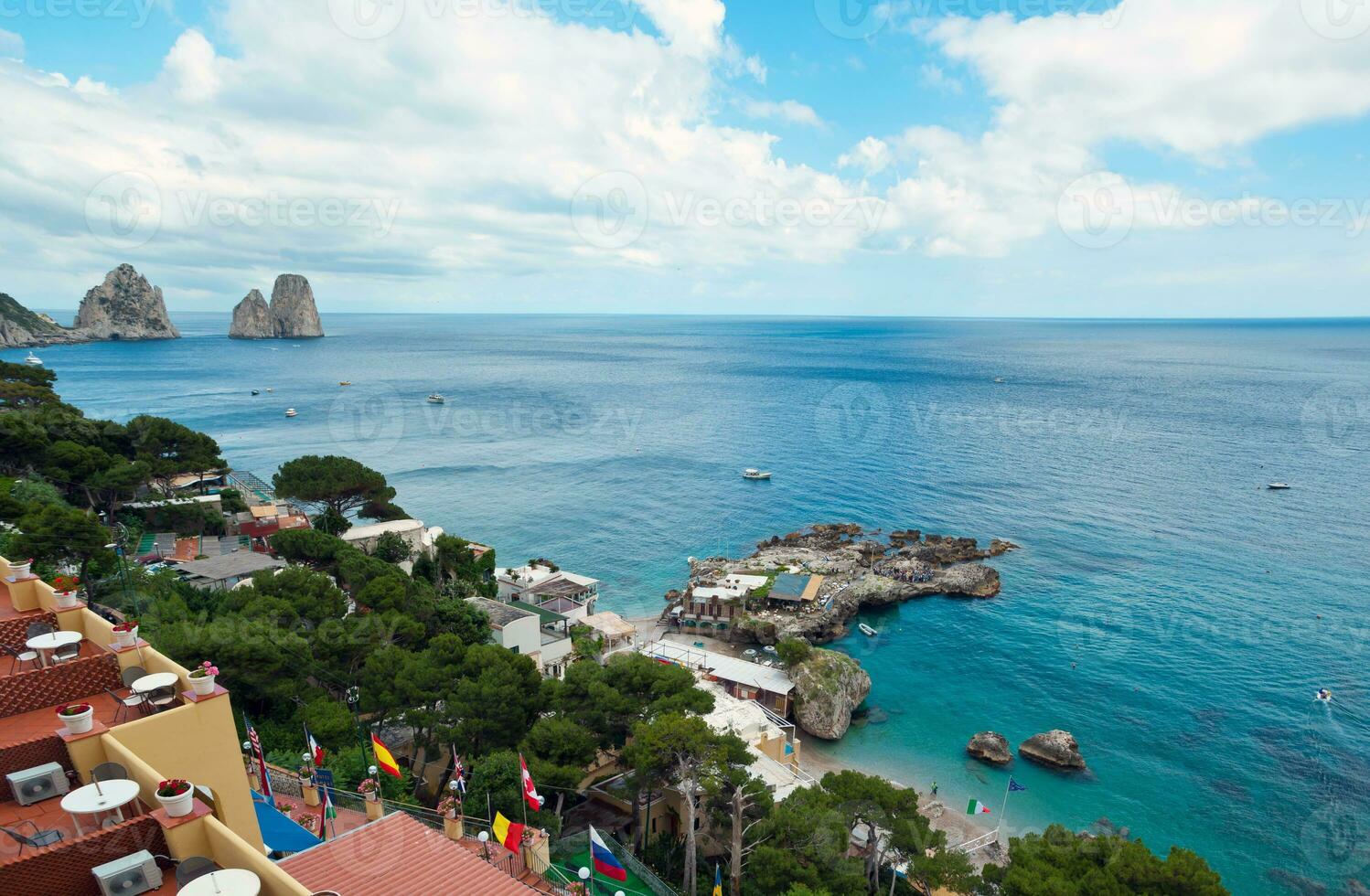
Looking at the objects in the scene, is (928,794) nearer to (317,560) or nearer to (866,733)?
(866,733)

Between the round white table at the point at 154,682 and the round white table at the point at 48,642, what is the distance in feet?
6.51

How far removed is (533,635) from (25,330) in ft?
703

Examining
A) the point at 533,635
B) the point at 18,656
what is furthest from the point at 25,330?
the point at 18,656

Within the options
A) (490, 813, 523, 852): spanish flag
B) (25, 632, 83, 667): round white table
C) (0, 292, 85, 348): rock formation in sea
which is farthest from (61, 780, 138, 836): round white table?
(0, 292, 85, 348): rock formation in sea

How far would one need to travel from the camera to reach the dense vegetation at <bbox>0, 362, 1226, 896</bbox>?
17.7 metres

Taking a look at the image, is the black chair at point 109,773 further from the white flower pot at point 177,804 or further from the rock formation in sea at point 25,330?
the rock formation in sea at point 25,330

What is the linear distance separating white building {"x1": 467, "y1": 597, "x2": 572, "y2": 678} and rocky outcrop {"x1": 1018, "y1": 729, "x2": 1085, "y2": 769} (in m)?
21.1

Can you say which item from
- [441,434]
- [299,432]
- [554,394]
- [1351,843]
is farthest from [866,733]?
[554,394]

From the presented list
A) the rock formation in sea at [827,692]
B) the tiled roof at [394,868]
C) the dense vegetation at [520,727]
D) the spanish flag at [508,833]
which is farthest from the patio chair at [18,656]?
the rock formation in sea at [827,692]

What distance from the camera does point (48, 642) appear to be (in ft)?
37.6

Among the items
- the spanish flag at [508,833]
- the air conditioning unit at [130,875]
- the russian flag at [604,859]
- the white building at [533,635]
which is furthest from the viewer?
the white building at [533,635]

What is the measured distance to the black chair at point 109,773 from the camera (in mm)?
8977

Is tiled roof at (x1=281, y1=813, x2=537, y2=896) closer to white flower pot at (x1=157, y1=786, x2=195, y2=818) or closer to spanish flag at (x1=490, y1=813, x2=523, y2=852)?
spanish flag at (x1=490, y1=813, x2=523, y2=852)

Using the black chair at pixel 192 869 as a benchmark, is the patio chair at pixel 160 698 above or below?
above
